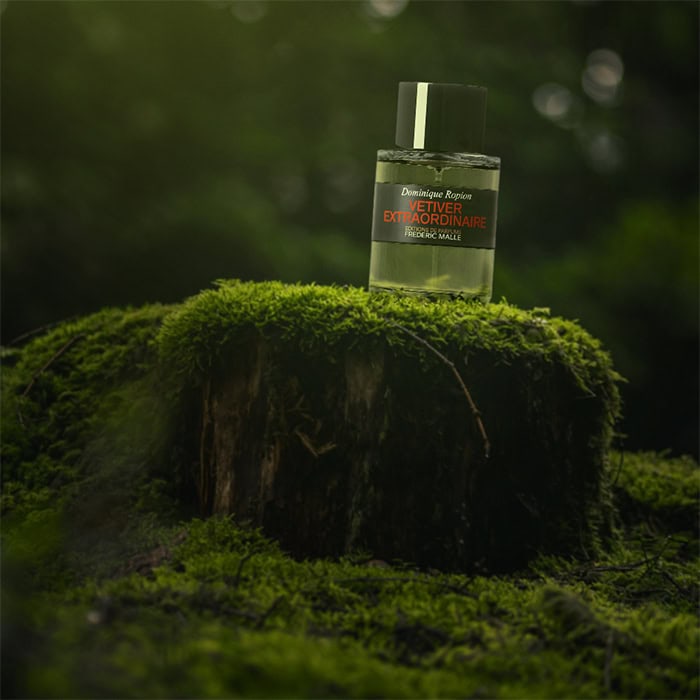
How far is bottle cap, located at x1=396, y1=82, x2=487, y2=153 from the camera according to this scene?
3.21m

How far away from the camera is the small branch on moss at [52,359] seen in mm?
3812

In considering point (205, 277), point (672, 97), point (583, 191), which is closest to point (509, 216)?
point (583, 191)

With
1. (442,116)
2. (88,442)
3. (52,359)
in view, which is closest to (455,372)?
(442,116)

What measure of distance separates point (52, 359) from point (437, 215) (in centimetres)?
159

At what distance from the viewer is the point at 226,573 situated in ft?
9.06

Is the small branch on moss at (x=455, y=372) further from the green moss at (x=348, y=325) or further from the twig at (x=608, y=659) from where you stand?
the twig at (x=608, y=659)

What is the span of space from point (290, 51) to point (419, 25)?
93 centimetres

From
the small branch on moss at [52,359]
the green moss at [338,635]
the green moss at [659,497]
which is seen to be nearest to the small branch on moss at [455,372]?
the green moss at [338,635]

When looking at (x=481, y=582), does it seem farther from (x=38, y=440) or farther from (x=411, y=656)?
(x=38, y=440)

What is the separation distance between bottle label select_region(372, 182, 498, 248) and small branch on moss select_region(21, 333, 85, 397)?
140cm

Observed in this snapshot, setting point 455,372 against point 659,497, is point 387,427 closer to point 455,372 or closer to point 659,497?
point 455,372

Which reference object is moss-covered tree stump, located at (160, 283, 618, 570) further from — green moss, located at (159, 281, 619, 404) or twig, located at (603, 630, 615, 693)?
twig, located at (603, 630, 615, 693)

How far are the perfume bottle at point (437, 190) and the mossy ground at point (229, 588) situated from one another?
0.55ft

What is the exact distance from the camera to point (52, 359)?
3.88 m
